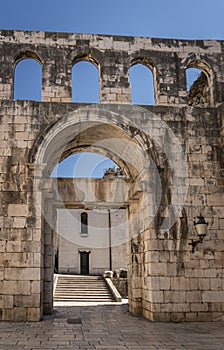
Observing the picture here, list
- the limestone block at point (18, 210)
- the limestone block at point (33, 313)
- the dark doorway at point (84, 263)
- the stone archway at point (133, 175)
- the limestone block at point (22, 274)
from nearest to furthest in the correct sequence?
the limestone block at point (33, 313) → the limestone block at point (22, 274) → the limestone block at point (18, 210) → the stone archway at point (133, 175) → the dark doorway at point (84, 263)

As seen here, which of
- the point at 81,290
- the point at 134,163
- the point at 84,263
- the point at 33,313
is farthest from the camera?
the point at 84,263

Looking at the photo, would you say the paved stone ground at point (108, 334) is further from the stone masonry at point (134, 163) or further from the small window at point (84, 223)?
the small window at point (84, 223)

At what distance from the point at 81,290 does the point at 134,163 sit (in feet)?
29.6

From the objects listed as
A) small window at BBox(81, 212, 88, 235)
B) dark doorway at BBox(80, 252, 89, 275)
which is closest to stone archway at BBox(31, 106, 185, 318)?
dark doorway at BBox(80, 252, 89, 275)

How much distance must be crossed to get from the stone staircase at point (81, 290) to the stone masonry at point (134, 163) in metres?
5.52

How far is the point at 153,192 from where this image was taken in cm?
1071

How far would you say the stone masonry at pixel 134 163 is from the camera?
10062 mm

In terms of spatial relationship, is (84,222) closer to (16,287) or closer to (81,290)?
(81,290)

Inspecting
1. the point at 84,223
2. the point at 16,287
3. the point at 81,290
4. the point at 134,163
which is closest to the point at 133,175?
the point at 134,163

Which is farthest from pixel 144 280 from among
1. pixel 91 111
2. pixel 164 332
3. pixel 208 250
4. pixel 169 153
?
pixel 91 111

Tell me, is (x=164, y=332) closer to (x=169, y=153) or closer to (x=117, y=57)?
(x=169, y=153)

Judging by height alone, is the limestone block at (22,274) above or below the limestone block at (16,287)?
above

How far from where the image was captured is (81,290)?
18.8m

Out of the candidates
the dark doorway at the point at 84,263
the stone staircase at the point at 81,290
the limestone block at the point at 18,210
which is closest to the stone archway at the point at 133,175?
the limestone block at the point at 18,210
